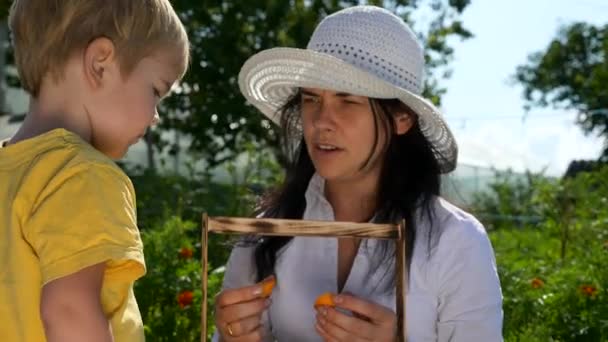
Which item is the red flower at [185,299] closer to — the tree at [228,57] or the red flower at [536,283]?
the red flower at [536,283]

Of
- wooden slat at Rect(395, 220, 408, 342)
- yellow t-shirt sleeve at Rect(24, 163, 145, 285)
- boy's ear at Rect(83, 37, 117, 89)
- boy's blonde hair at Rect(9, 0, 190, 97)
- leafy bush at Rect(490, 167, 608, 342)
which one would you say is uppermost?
boy's blonde hair at Rect(9, 0, 190, 97)

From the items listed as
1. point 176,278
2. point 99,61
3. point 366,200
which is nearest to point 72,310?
point 99,61

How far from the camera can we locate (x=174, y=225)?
180 inches

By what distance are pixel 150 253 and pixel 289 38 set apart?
6.22 metres

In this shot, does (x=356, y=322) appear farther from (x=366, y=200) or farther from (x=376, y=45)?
(x=376, y=45)

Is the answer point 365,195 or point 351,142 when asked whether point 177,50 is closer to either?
point 351,142

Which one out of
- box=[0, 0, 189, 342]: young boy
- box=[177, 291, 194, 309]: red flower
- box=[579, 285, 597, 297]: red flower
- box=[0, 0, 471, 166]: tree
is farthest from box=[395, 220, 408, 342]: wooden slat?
box=[0, 0, 471, 166]: tree

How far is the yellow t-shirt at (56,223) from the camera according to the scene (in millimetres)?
1619

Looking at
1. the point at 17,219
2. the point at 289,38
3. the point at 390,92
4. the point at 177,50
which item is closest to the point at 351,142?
the point at 390,92

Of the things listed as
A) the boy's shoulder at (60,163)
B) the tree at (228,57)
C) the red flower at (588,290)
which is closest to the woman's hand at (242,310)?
the boy's shoulder at (60,163)

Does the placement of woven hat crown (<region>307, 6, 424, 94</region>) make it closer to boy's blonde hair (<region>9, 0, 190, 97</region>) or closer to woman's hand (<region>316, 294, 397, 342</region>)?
woman's hand (<region>316, 294, 397, 342</region>)

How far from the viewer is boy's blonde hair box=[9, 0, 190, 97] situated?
1.72 metres

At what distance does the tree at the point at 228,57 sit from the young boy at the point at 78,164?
25.8 ft

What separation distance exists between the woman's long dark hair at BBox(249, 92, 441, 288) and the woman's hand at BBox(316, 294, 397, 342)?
1.02ft
